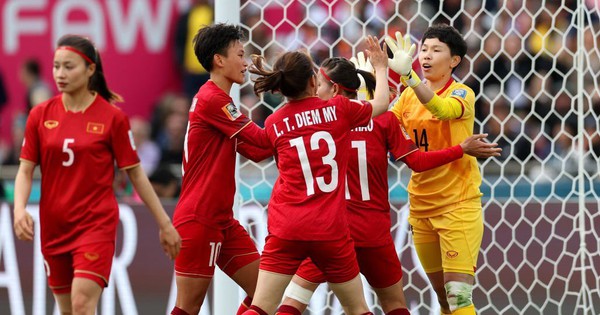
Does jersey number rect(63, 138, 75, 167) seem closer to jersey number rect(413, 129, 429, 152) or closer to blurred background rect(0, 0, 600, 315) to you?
blurred background rect(0, 0, 600, 315)

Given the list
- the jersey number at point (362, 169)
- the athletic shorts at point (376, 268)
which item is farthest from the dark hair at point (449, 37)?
the athletic shorts at point (376, 268)

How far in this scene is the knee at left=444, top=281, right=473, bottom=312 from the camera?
675 centimetres

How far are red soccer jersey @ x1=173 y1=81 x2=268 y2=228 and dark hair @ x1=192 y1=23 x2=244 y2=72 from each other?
18cm

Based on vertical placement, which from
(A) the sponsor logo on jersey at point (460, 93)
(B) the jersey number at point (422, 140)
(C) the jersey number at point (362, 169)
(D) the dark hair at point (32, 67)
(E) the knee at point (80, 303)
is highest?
(D) the dark hair at point (32, 67)

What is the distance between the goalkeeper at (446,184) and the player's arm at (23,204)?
2.12 meters

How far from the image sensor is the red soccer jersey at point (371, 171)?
6559 millimetres

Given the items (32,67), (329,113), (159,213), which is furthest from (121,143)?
(32,67)

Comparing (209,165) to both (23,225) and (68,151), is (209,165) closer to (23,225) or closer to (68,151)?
(68,151)

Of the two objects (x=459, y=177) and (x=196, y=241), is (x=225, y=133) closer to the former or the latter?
(x=196, y=241)

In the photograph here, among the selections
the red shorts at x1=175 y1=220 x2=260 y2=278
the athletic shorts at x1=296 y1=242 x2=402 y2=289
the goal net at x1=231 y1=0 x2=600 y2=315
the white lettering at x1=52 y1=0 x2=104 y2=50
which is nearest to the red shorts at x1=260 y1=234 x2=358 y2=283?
the red shorts at x1=175 y1=220 x2=260 y2=278

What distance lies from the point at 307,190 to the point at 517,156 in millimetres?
4086

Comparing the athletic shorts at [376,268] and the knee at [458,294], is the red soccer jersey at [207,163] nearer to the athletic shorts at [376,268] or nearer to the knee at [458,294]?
the athletic shorts at [376,268]

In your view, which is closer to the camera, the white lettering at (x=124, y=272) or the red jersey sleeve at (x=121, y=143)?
the red jersey sleeve at (x=121, y=143)

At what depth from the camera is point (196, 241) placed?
250 inches
